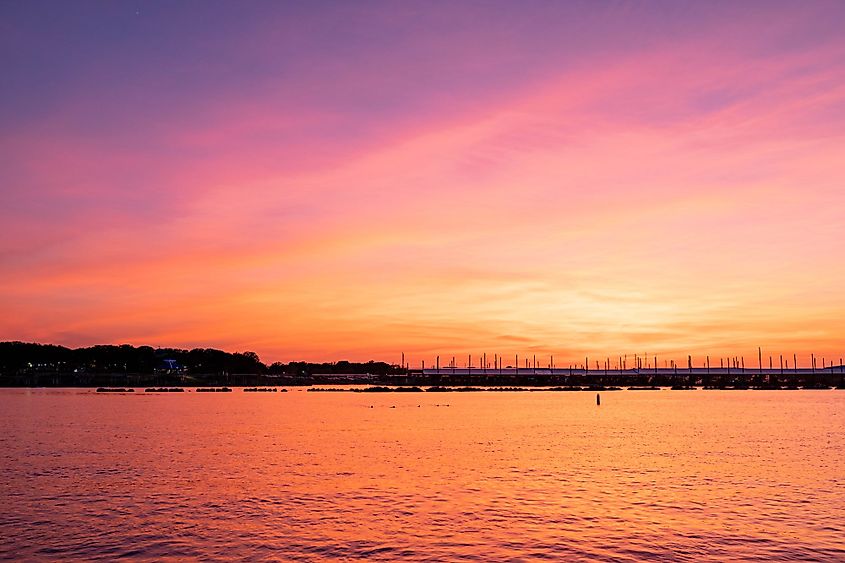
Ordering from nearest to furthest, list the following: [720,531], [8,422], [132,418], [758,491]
→ 1. [720,531]
2. [758,491]
3. [8,422]
4. [132,418]

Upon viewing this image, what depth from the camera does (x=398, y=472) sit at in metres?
55.6

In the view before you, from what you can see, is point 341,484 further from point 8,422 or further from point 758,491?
point 8,422

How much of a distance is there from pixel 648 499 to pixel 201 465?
3658cm

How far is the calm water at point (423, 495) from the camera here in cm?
3266

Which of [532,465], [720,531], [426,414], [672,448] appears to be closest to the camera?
[720,531]

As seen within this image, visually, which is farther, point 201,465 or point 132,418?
point 132,418

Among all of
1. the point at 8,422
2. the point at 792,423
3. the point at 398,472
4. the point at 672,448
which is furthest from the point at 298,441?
the point at 792,423

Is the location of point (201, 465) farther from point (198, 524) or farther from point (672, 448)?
point (672, 448)

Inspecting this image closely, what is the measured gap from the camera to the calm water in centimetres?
3266

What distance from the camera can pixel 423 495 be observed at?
149 ft

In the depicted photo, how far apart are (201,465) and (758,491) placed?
43.0m

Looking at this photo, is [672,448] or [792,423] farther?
[792,423]

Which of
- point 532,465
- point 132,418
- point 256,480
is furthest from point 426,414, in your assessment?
point 256,480

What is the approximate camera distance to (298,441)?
81125 millimetres
